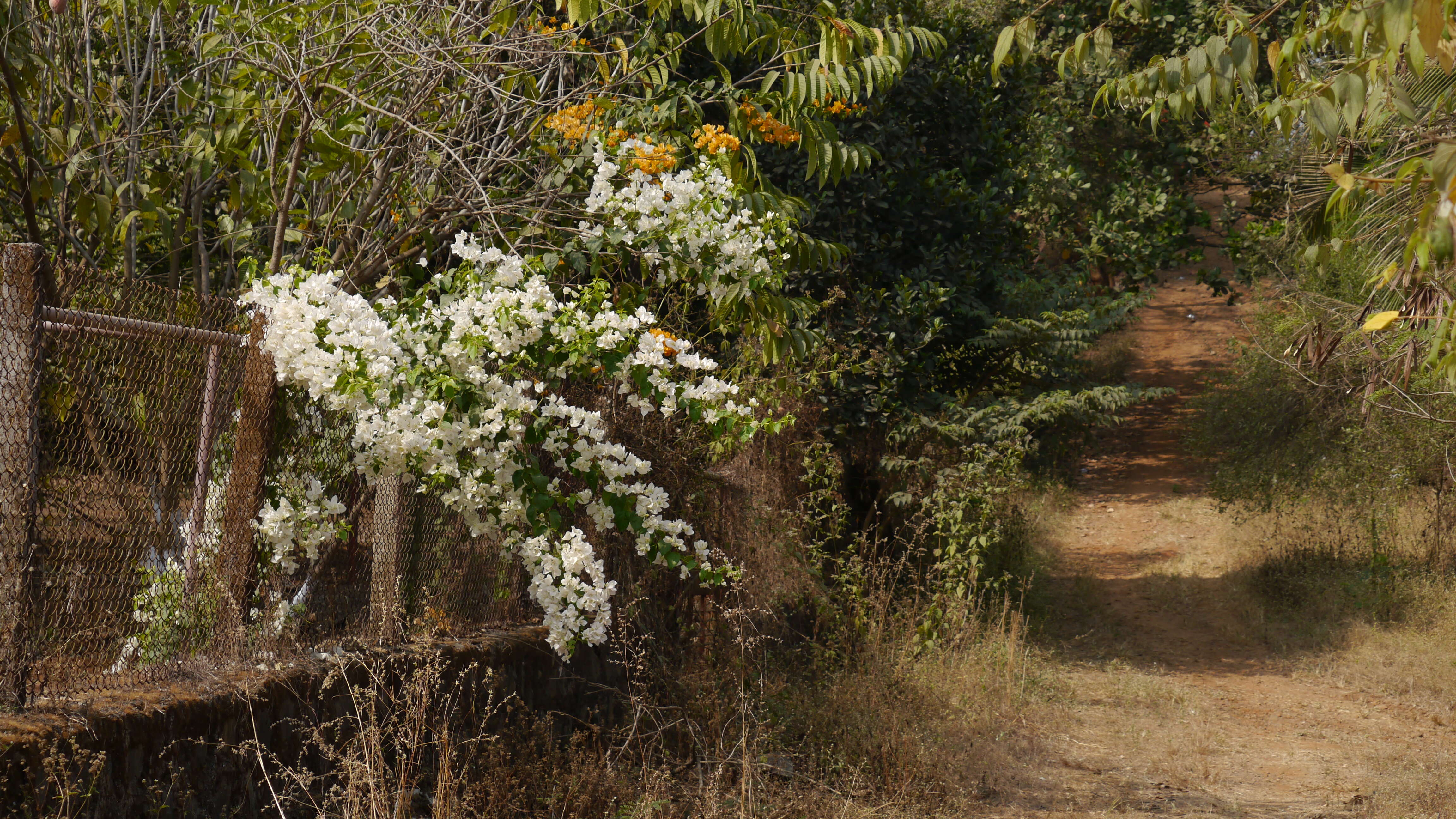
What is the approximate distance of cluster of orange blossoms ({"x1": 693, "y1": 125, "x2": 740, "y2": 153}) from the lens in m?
4.77

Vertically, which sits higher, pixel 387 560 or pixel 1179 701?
pixel 387 560

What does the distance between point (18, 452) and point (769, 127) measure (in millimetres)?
3266

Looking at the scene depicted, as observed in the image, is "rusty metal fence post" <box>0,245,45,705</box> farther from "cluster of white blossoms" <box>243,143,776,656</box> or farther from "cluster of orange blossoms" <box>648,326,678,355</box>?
"cluster of orange blossoms" <box>648,326,678,355</box>

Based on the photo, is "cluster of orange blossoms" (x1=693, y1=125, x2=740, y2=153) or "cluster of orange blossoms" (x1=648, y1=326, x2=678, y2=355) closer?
"cluster of orange blossoms" (x1=648, y1=326, x2=678, y2=355)

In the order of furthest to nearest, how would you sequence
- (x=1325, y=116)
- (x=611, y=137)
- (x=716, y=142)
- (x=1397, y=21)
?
(x=716, y=142)
(x=611, y=137)
(x=1325, y=116)
(x=1397, y=21)

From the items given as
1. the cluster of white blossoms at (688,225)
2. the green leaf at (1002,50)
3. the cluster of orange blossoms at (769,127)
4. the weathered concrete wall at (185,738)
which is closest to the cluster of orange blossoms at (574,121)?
the cluster of white blossoms at (688,225)

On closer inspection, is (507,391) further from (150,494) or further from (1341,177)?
(1341,177)

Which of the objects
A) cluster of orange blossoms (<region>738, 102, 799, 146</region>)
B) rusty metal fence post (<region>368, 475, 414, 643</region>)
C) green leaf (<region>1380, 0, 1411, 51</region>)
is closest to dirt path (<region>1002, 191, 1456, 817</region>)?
rusty metal fence post (<region>368, 475, 414, 643</region>)

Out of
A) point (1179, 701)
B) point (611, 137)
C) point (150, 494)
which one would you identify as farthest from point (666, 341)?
point (1179, 701)

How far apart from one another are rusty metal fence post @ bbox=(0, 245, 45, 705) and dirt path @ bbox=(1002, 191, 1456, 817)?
4787mm

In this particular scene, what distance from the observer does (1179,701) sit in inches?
343

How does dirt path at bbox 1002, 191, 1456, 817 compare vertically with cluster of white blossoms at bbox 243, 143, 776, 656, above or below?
below

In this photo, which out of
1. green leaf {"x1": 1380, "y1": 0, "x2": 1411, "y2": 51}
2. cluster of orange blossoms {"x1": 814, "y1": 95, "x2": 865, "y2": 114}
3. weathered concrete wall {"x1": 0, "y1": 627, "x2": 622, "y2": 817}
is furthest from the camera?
cluster of orange blossoms {"x1": 814, "y1": 95, "x2": 865, "y2": 114}

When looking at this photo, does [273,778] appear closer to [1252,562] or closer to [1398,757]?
[1398,757]
